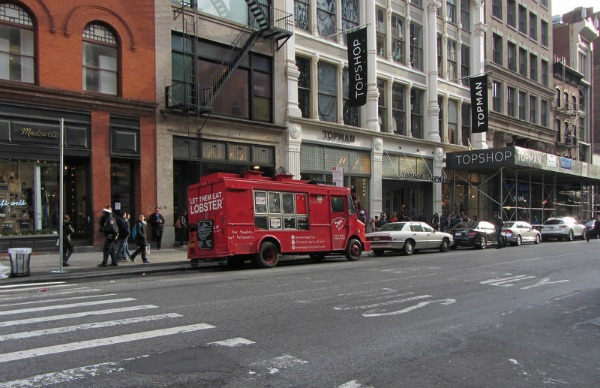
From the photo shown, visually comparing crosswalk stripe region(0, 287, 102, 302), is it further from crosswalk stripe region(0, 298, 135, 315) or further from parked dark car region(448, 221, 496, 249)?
parked dark car region(448, 221, 496, 249)

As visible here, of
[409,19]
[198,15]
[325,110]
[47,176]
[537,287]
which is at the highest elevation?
[409,19]

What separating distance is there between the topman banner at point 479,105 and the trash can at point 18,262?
3096 cm

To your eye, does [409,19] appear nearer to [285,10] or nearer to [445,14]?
[445,14]

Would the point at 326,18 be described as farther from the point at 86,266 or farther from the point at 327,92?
the point at 86,266

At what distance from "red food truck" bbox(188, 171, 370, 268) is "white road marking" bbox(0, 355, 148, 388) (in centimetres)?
893

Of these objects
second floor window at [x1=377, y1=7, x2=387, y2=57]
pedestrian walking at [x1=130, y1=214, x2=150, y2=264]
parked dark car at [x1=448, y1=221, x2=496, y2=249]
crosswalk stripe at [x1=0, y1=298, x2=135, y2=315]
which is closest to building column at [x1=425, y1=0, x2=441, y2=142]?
second floor window at [x1=377, y1=7, x2=387, y2=57]

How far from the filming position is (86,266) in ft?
49.2

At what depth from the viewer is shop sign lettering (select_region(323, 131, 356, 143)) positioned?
26578 millimetres

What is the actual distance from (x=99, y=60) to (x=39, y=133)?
12.4ft

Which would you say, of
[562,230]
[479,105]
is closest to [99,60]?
[479,105]

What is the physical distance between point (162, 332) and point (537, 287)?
27.1 feet

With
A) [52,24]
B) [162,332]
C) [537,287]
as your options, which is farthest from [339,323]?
[52,24]

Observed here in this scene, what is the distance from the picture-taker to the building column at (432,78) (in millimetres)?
33625

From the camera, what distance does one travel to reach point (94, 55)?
1909cm
